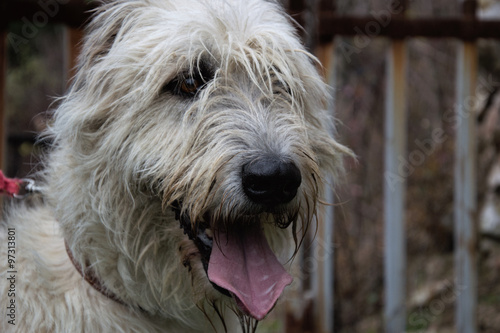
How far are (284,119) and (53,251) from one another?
1266 millimetres

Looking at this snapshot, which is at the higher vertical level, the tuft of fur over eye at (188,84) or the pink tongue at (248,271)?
the tuft of fur over eye at (188,84)

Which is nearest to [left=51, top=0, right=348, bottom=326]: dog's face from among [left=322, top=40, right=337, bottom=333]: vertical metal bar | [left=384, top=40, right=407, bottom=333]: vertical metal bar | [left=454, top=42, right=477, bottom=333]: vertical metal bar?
[left=322, top=40, right=337, bottom=333]: vertical metal bar

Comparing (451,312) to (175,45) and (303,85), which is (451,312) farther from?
(175,45)

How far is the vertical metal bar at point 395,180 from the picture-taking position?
14.7 ft

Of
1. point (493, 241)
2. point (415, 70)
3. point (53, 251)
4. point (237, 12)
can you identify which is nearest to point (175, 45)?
point (237, 12)

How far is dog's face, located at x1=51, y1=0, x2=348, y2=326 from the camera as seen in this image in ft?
7.85

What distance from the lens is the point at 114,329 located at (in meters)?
2.51

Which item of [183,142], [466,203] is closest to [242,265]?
[183,142]

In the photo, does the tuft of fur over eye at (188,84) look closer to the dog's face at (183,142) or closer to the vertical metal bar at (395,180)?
the dog's face at (183,142)

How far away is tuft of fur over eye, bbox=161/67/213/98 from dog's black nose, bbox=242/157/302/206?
0.54 meters

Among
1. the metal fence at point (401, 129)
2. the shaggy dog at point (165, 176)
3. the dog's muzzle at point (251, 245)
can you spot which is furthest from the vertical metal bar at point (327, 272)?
the dog's muzzle at point (251, 245)

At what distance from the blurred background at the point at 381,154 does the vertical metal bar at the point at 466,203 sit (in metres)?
0.09

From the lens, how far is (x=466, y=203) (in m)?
4.66

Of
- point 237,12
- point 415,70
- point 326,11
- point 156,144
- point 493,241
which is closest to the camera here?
point 156,144
